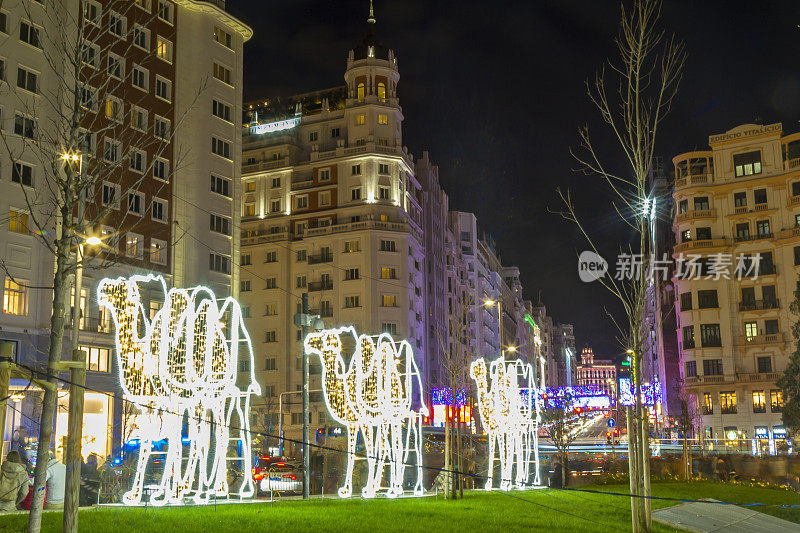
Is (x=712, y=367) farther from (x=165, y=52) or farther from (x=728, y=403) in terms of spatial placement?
(x=165, y=52)

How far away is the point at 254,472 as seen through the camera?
30.6 m

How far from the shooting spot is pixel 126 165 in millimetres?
47188

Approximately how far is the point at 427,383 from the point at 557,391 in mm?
16942

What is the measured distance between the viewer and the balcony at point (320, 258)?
256 ft

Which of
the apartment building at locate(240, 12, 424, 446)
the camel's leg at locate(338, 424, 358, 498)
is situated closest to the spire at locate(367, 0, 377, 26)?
the apartment building at locate(240, 12, 424, 446)

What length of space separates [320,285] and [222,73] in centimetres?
2510

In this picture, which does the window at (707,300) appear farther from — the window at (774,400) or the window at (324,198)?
the window at (324,198)

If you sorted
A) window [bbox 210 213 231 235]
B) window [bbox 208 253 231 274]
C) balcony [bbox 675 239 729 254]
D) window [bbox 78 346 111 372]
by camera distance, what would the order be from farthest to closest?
balcony [bbox 675 239 729 254], window [bbox 210 213 231 235], window [bbox 208 253 231 274], window [bbox 78 346 111 372]

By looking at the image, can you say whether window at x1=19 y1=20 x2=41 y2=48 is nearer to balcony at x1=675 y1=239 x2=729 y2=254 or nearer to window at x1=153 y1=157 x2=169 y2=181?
window at x1=153 y1=157 x2=169 y2=181

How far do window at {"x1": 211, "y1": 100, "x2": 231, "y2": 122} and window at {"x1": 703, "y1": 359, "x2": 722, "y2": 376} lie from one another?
45.1 m

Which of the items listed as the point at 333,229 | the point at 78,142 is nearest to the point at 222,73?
the point at 333,229

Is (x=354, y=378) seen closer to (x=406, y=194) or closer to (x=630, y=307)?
(x=630, y=307)

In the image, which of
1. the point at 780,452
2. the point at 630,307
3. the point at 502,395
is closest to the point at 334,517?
the point at 630,307

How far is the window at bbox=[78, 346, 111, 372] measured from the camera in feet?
148
